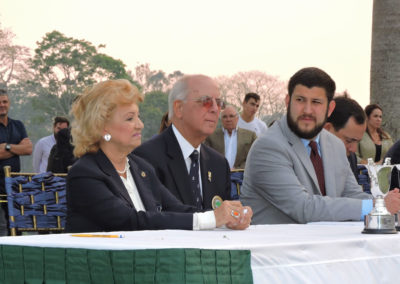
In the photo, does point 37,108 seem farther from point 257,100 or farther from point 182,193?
point 182,193

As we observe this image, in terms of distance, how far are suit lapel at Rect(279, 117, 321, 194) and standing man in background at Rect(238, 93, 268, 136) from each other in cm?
774

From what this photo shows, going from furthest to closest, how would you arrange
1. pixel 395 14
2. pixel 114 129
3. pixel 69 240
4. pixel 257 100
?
pixel 257 100, pixel 395 14, pixel 114 129, pixel 69 240

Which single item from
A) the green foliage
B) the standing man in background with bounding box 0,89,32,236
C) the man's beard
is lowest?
the green foliage

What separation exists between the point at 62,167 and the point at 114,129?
601 cm

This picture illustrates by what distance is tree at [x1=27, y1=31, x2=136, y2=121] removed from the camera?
27422 mm

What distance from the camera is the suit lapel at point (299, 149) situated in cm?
437

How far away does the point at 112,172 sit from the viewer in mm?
3674

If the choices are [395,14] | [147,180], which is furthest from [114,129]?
[395,14]

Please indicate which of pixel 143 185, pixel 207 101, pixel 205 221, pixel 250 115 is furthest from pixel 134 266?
pixel 250 115

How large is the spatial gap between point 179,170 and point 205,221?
124 cm

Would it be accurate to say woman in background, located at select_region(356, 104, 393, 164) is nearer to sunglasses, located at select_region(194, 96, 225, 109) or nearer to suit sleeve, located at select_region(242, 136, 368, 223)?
sunglasses, located at select_region(194, 96, 225, 109)

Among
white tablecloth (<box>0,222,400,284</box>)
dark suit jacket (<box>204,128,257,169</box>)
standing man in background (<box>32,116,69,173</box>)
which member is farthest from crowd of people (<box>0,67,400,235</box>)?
standing man in background (<box>32,116,69,173</box>)

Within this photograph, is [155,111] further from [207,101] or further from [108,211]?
[108,211]

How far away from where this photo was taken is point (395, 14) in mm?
11445
